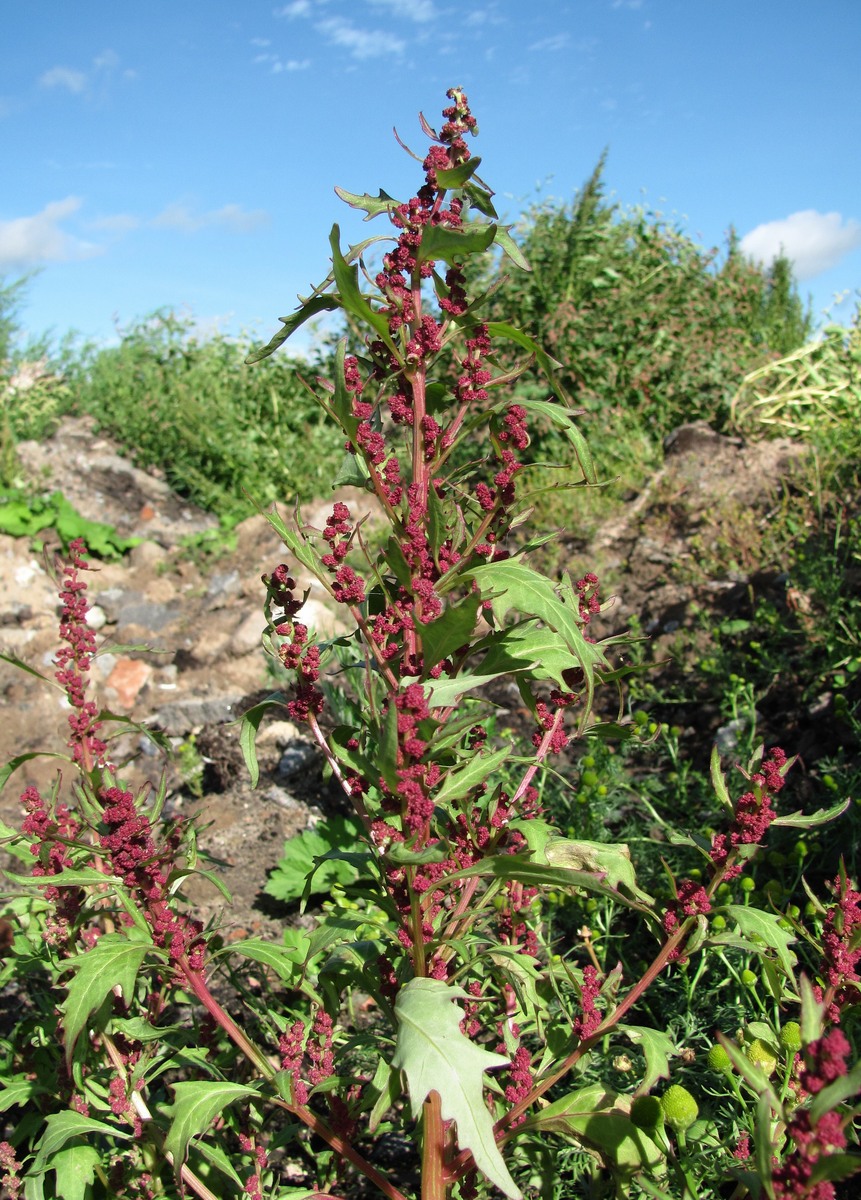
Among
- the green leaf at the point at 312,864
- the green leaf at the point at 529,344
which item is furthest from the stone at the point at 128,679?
the green leaf at the point at 529,344

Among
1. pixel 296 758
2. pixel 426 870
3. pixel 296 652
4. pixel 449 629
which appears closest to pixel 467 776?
pixel 426 870

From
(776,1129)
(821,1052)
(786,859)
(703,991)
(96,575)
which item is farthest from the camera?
(96,575)

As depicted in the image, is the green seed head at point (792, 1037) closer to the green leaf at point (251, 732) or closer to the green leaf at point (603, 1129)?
the green leaf at point (603, 1129)

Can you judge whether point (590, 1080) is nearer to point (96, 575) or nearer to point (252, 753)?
point (252, 753)

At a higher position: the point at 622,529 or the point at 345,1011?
the point at 622,529

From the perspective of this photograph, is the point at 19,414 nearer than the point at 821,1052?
No

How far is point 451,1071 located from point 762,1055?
0.84m

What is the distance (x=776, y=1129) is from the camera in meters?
1.40

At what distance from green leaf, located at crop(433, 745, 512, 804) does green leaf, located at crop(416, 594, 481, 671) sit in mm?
175

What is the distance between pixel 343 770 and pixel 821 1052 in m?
0.91

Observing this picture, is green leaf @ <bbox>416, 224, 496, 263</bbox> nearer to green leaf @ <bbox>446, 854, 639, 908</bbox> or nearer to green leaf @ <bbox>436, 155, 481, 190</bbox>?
green leaf @ <bbox>436, 155, 481, 190</bbox>

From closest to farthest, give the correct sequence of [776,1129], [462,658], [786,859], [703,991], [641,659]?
1. [776,1129]
2. [462,658]
3. [703,991]
4. [786,859]
5. [641,659]

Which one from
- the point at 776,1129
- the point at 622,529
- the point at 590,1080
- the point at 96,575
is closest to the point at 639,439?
the point at 622,529

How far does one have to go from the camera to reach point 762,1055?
169cm
